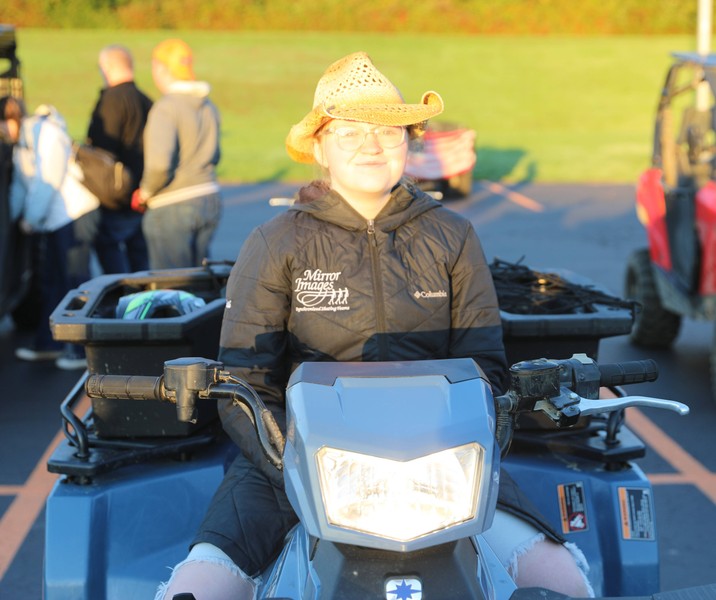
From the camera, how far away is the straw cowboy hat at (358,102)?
8.69 ft

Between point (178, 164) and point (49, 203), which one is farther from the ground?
point (178, 164)

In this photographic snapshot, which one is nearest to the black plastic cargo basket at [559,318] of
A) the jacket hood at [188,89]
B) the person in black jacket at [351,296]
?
the person in black jacket at [351,296]

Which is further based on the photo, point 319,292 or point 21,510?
point 21,510

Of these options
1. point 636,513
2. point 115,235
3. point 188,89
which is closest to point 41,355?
point 115,235

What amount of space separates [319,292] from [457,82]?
3360 centimetres

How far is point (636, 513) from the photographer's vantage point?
3262 mm

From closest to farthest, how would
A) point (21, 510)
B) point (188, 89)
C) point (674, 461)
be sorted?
point (21, 510) → point (674, 461) → point (188, 89)

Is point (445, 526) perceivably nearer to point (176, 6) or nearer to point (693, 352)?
point (693, 352)

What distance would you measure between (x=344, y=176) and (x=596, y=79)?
34.7 m

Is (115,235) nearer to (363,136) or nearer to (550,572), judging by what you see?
(363,136)

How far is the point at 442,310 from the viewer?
2.85 metres

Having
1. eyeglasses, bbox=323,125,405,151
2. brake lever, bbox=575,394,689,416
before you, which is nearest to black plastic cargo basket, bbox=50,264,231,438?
eyeglasses, bbox=323,125,405,151

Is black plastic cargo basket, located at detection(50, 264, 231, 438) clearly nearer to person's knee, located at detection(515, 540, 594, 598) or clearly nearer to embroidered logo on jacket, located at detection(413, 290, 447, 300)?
embroidered logo on jacket, located at detection(413, 290, 447, 300)

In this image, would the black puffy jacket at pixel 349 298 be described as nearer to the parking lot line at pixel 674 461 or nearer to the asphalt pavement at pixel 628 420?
the asphalt pavement at pixel 628 420
